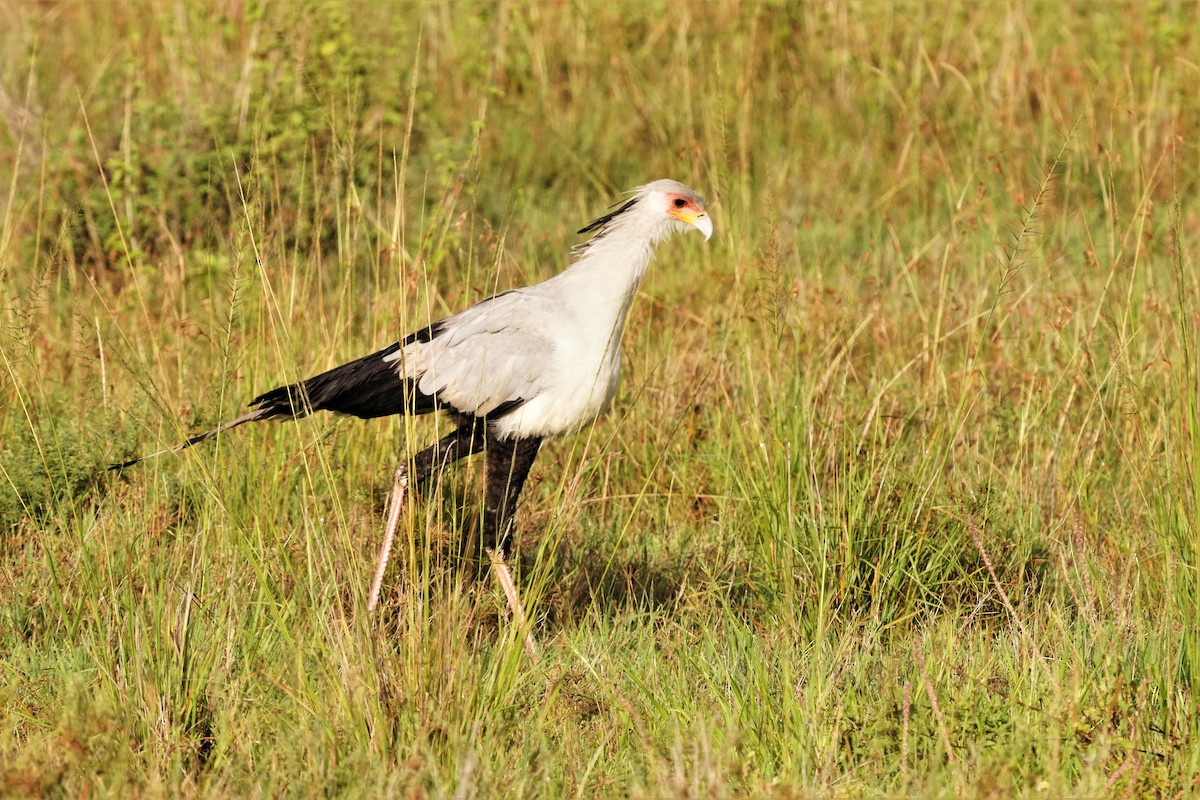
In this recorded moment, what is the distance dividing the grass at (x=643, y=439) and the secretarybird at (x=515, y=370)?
182 millimetres

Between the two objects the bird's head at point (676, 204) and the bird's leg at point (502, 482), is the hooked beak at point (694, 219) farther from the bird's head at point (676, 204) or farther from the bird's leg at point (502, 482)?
the bird's leg at point (502, 482)

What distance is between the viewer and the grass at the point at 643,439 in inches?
121

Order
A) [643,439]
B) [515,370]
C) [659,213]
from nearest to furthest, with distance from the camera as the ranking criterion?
[515,370]
[659,213]
[643,439]

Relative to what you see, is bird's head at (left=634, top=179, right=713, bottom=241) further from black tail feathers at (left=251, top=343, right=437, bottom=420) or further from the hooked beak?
black tail feathers at (left=251, top=343, right=437, bottom=420)

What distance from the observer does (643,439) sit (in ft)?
16.0

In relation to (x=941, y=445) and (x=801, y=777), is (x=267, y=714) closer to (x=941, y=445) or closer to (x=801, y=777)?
(x=801, y=777)

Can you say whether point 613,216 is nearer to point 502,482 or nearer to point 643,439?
point 502,482

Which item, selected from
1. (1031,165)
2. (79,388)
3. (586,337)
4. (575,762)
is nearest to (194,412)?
(79,388)

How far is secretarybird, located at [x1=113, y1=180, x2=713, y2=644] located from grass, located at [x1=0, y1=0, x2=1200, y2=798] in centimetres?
18

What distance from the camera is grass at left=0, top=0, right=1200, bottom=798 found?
3.08 m

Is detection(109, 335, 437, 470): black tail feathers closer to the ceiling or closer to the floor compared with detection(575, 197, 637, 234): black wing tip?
closer to the floor

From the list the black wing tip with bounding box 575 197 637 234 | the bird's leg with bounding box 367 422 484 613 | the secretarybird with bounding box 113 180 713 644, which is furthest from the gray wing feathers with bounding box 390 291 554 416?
the black wing tip with bounding box 575 197 637 234

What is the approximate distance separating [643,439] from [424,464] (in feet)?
3.38

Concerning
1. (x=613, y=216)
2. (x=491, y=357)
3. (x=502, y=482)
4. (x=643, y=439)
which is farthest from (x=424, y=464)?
(x=643, y=439)
